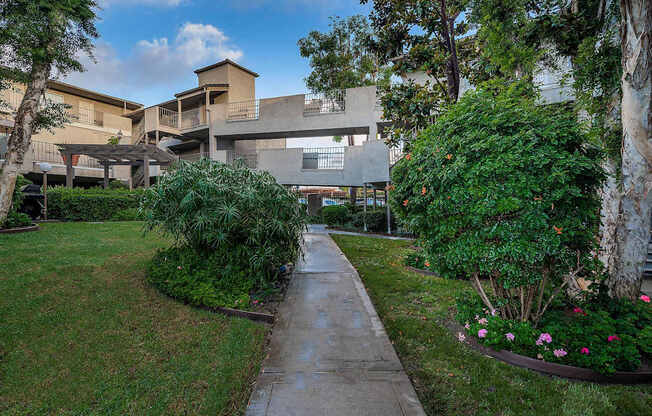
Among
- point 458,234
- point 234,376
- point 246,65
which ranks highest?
point 246,65

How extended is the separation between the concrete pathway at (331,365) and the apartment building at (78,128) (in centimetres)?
2115

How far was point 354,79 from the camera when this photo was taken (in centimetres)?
1822

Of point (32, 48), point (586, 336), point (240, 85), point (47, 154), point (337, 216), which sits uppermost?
point (240, 85)

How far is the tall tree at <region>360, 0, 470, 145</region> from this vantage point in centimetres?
688

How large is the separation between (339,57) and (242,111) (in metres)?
7.21

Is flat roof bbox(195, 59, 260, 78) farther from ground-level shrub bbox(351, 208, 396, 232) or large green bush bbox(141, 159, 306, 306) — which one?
large green bush bbox(141, 159, 306, 306)

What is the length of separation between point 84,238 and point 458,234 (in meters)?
9.04

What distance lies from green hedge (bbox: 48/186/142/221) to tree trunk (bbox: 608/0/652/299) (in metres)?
13.9

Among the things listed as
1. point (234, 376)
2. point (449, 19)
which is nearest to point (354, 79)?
point (449, 19)

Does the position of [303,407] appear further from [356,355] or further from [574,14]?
[574,14]

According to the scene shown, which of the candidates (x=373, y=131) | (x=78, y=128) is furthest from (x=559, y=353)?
(x=78, y=128)

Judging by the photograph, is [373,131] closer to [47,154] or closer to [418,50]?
[418,50]

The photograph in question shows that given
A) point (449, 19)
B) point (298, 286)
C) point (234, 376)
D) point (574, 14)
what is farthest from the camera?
point (449, 19)

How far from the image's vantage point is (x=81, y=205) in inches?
479
